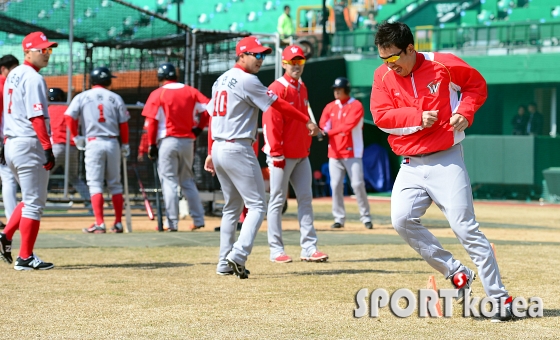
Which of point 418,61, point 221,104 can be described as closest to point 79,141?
point 221,104

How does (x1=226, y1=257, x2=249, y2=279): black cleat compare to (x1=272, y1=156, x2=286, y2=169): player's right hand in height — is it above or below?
below

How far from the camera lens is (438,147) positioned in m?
5.77

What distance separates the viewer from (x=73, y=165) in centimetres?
1530

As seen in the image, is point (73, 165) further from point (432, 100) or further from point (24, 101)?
point (432, 100)

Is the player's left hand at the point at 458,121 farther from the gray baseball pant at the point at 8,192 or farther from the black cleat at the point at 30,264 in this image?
the gray baseball pant at the point at 8,192

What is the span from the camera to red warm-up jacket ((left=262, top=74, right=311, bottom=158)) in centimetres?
896

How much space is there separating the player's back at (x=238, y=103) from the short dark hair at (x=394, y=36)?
212cm

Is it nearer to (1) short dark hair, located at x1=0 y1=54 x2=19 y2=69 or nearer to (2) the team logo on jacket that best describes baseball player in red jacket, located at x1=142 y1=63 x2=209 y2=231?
(1) short dark hair, located at x1=0 y1=54 x2=19 y2=69

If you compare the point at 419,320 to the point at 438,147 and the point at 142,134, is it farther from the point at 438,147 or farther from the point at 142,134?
the point at 142,134

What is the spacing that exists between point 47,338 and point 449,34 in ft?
63.7

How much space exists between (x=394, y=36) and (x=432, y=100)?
1.63 ft

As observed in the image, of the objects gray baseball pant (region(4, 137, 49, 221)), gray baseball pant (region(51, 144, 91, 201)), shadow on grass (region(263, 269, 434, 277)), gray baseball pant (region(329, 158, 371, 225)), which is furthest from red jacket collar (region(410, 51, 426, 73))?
gray baseball pant (region(51, 144, 91, 201))

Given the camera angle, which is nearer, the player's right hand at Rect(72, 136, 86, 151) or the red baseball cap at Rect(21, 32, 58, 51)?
the red baseball cap at Rect(21, 32, 58, 51)

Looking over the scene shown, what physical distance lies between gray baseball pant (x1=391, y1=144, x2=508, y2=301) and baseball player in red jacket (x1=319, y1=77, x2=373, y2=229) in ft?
24.2
